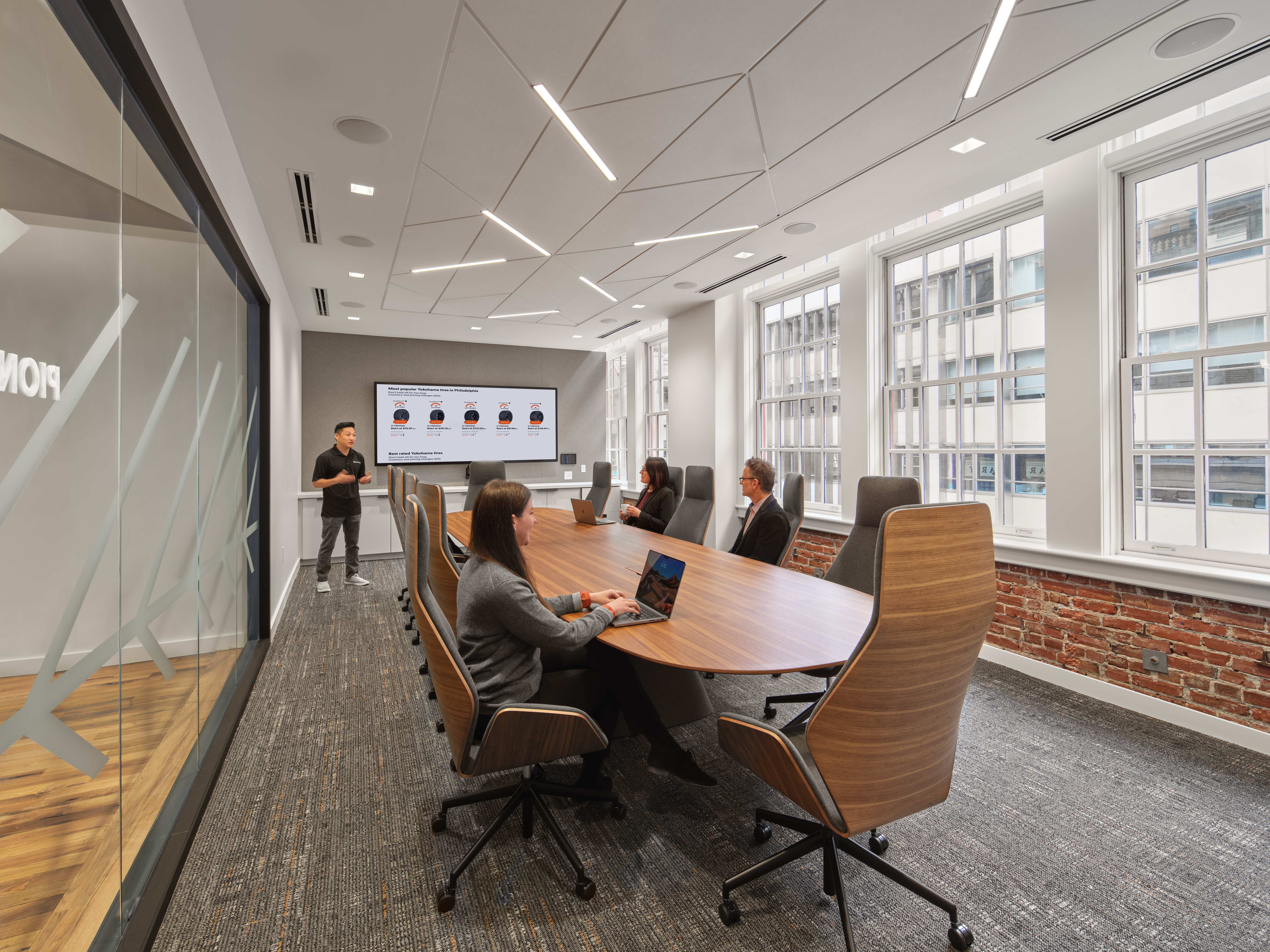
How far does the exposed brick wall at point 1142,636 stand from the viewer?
271 centimetres

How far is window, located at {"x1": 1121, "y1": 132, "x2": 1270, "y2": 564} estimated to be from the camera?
287 centimetres

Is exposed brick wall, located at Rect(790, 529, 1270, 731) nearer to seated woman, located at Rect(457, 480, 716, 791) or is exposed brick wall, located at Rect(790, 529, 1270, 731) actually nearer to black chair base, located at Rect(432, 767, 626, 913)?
seated woman, located at Rect(457, 480, 716, 791)

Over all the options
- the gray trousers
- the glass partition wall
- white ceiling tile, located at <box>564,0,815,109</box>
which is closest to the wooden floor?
the glass partition wall

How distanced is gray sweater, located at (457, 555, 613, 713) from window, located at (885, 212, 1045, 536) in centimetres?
300

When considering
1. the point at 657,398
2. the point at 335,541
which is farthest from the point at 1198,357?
the point at 335,541

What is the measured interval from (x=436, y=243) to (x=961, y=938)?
491cm

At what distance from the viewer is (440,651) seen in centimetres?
160

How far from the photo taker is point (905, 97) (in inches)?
105

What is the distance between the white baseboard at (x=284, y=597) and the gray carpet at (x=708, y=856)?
160 cm

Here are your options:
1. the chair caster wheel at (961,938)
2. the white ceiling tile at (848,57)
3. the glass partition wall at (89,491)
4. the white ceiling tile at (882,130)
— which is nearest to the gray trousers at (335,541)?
the glass partition wall at (89,491)

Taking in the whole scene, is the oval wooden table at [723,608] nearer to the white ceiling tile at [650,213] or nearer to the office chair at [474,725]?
the office chair at [474,725]

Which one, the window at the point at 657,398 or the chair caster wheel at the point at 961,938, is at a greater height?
the window at the point at 657,398

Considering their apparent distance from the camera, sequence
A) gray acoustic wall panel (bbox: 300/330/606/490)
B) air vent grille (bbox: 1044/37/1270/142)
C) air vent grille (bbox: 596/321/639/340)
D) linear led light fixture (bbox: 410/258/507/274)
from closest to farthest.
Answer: air vent grille (bbox: 1044/37/1270/142) < linear led light fixture (bbox: 410/258/507/274) < air vent grille (bbox: 596/321/639/340) < gray acoustic wall panel (bbox: 300/330/606/490)

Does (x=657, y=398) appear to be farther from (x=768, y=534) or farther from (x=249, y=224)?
(x=249, y=224)
